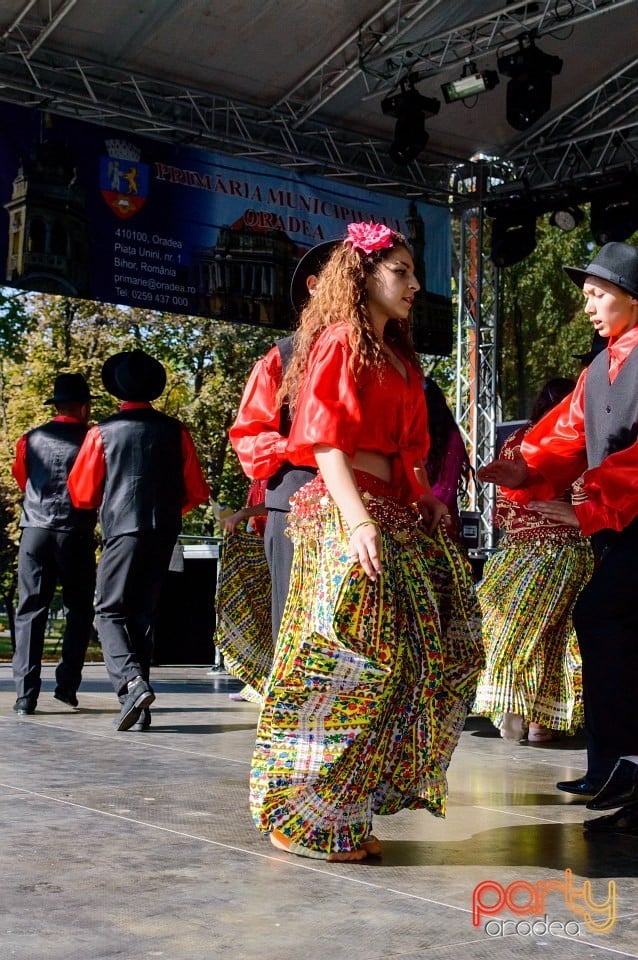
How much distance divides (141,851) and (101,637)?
116 inches

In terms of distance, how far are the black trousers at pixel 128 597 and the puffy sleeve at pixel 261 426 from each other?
202 cm

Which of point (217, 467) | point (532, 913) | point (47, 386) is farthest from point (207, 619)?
point (47, 386)

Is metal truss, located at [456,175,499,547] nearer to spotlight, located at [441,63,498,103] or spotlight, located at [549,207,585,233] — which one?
spotlight, located at [549,207,585,233]

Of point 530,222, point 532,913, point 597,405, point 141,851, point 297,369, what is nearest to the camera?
point 532,913

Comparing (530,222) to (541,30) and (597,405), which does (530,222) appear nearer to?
(541,30)

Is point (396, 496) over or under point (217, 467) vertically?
under

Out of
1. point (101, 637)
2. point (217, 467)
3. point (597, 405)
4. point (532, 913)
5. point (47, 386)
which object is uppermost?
point (47, 386)

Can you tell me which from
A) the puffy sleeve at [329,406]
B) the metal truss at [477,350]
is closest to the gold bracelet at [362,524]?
the puffy sleeve at [329,406]

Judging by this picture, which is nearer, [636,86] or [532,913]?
[532,913]

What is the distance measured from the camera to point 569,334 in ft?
74.7

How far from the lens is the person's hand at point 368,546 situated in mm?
3125

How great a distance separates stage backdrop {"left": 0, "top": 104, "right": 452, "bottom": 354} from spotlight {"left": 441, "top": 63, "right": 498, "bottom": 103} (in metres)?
1.39

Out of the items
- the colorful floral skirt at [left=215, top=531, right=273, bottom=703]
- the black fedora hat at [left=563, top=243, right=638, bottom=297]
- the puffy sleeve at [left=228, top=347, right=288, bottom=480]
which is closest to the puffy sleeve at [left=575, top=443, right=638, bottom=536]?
the black fedora hat at [left=563, top=243, right=638, bottom=297]

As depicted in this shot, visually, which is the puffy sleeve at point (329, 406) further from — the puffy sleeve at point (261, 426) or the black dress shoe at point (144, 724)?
the black dress shoe at point (144, 724)
